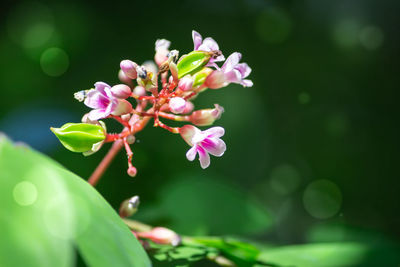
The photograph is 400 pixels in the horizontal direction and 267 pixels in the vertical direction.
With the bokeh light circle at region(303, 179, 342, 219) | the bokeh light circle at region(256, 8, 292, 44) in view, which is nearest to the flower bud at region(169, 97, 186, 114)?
the bokeh light circle at region(303, 179, 342, 219)

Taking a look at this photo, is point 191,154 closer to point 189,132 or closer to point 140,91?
point 189,132

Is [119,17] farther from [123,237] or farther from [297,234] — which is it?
[123,237]

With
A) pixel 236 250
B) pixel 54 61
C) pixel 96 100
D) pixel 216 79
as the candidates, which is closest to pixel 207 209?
pixel 236 250

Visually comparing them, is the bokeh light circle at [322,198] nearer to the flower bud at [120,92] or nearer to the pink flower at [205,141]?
the pink flower at [205,141]

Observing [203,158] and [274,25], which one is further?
[274,25]

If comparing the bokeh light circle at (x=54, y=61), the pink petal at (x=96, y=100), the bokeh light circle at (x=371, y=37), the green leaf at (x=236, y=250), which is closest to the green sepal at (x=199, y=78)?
the pink petal at (x=96, y=100)

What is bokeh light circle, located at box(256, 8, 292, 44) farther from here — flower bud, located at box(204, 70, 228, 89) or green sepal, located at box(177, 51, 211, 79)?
green sepal, located at box(177, 51, 211, 79)
